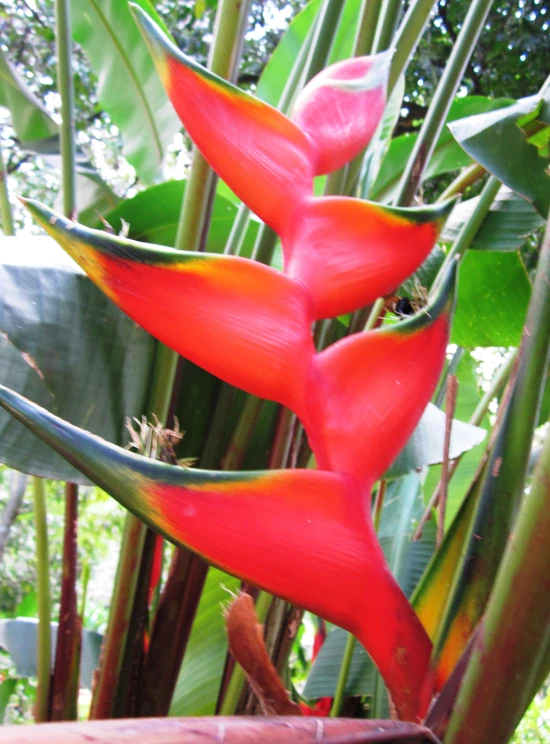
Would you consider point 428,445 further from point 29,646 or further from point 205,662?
point 29,646

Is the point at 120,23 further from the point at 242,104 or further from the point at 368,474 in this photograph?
the point at 368,474

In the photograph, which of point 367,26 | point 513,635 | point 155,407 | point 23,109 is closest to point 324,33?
point 367,26

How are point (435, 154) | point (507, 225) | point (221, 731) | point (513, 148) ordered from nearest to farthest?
point (221, 731) < point (513, 148) < point (507, 225) < point (435, 154)

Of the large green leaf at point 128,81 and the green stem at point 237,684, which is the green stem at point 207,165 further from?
the large green leaf at point 128,81

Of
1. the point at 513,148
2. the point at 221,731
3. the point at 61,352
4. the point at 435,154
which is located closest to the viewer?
the point at 221,731

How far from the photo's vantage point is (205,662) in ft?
1.61

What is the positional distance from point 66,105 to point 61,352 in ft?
0.93

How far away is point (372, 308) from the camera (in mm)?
473

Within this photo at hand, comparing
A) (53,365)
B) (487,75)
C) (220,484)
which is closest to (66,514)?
(53,365)

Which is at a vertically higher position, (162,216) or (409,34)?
(409,34)

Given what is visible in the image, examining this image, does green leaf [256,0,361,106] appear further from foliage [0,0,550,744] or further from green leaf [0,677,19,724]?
→ green leaf [0,677,19,724]

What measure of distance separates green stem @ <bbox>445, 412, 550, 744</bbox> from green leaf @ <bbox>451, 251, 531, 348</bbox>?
1.53ft

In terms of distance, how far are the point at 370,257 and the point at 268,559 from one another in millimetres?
128

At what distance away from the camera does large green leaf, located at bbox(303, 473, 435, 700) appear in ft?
1.48
